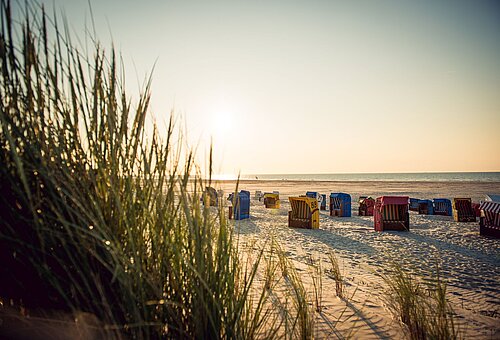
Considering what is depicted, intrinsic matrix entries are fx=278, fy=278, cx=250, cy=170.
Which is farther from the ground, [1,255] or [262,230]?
[1,255]

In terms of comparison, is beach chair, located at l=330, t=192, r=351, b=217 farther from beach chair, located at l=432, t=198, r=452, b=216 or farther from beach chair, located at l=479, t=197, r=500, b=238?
beach chair, located at l=479, t=197, r=500, b=238

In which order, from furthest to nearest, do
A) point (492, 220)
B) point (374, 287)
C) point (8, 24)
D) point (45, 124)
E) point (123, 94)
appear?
point (492, 220)
point (374, 287)
point (123, 94)
point (45, 124)
point (8, 24)

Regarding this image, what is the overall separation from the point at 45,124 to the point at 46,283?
0.78m

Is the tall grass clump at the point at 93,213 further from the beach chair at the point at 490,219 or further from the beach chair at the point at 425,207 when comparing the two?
the beach chair at the point at 425,207

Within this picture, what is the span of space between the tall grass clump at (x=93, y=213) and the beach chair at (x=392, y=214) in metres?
8.98

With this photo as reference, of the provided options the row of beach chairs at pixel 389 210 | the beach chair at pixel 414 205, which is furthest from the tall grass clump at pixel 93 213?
the beach chair at pixel 414 205

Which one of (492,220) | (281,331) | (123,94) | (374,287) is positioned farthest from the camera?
(492,220)

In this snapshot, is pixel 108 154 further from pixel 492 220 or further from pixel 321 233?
pixel 492 220

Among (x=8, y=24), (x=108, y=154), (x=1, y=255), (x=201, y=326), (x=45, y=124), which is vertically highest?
(x=8, y=24)

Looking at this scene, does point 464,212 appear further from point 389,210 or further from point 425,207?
point 389,210

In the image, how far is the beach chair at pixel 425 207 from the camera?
13.1 m

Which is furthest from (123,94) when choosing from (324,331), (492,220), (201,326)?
(492,220)

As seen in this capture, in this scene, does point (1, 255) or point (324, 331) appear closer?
point (1, 255)

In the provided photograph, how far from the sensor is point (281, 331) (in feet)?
9.00
